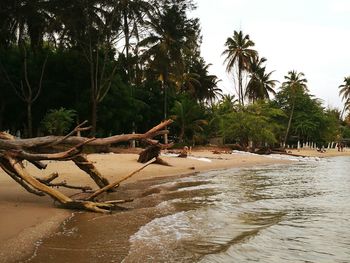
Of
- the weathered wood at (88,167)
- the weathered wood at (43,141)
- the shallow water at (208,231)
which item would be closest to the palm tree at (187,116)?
the shallow water at (208,231)

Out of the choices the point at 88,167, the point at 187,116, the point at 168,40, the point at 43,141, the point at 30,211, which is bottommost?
the point at 30,211

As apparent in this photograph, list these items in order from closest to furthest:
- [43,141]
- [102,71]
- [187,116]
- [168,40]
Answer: [43,141] → [102,71] → [168,40] → [187,116]

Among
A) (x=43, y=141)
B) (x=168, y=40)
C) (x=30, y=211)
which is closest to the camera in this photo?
(x=30, y=211)

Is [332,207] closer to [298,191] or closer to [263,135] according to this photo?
[298,191]

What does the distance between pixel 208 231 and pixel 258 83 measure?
2016 inches

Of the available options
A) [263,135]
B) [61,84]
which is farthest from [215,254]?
[263,135]

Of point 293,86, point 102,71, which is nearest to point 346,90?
point 293,86

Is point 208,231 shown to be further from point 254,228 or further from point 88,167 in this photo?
point 88,167

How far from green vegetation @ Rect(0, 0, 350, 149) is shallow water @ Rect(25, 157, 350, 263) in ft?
54.2

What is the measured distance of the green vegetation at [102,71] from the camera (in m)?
27.6

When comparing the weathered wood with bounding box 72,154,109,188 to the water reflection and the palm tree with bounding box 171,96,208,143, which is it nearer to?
the water reflection

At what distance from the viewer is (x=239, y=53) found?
5397 cm

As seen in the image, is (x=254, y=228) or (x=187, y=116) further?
(x=187, y=116)

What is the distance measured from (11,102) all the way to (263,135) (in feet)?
76.6
